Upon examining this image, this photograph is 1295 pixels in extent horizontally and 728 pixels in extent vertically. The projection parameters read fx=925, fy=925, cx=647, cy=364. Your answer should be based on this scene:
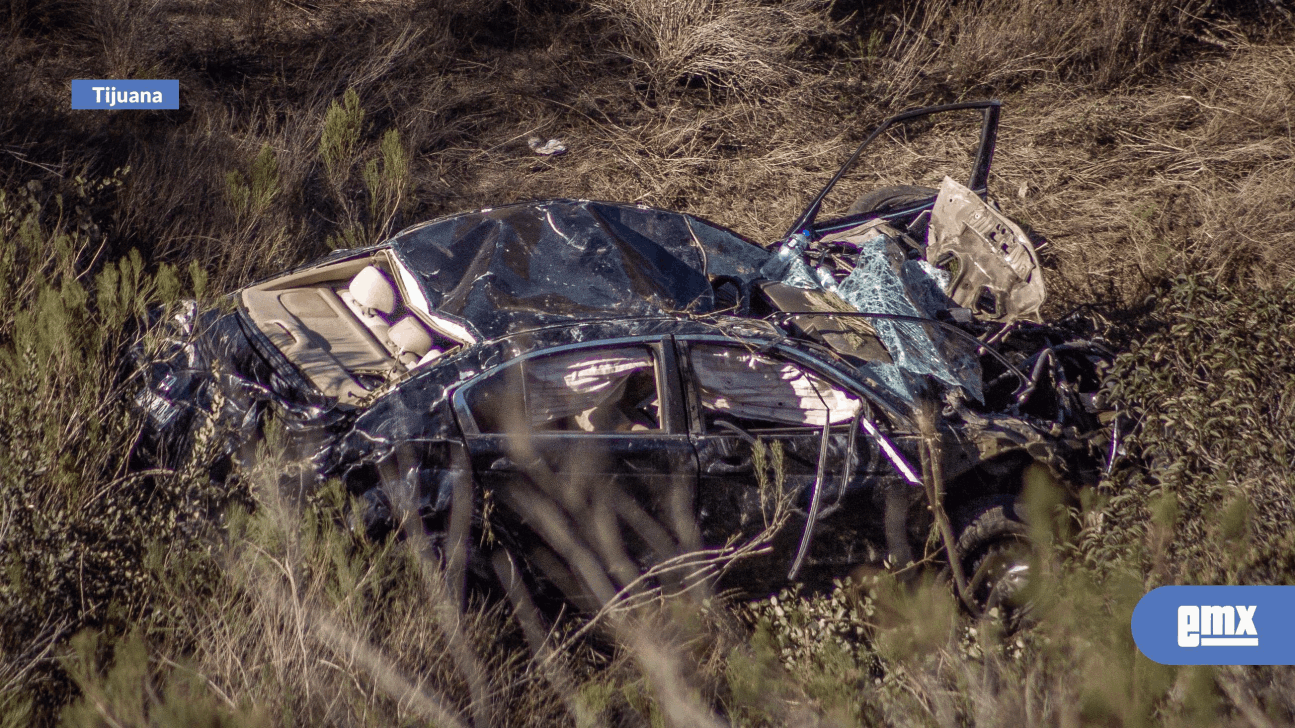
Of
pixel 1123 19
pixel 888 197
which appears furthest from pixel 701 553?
pixel 1123 19

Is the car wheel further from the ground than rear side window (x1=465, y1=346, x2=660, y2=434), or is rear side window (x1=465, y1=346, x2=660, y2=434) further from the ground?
rear side window (x1=465, y1=346, x2=660, y2=434)

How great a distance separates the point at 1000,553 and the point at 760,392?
134 centimetres

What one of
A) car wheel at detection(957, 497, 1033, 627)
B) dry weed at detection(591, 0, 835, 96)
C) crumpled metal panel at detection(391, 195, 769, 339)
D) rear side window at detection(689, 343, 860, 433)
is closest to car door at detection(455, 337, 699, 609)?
rear side window at detection(689, 343, 860, 433)

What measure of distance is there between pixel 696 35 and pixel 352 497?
6.93 m

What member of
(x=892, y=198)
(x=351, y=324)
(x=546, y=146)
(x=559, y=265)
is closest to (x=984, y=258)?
(x=892, y=198)

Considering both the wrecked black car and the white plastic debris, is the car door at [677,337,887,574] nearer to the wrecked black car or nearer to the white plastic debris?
the wrecked black car

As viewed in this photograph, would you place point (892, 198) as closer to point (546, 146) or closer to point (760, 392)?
point (760, 392)

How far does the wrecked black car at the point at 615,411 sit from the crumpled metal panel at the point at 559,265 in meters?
0.01

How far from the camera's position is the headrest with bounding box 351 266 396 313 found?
4.40 metres

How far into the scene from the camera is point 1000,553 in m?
4.19

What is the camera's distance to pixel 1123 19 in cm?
901

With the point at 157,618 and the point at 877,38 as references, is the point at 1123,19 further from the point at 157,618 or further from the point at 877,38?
the point at 157,618

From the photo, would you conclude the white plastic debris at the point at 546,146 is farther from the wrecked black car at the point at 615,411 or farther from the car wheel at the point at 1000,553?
the car wheel at the point at 1000,553

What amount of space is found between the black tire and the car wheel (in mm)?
2773
